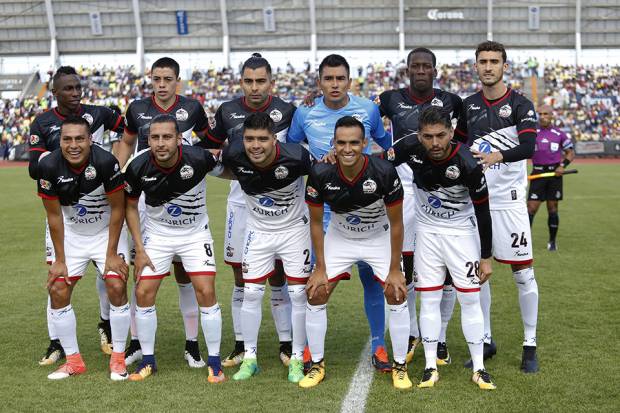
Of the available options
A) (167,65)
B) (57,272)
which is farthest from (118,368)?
(167,65)

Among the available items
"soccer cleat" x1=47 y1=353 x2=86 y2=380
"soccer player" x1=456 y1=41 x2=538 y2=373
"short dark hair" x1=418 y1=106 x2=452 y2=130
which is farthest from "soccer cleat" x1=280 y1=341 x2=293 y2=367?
"short dark hair" x1=418 y1=106 x2=452 y2=130

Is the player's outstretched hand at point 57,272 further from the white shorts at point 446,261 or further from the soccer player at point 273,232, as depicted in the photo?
the white shorts at point 446,261

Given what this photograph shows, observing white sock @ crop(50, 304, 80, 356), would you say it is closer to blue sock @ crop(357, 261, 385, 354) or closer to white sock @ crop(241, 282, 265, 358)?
white sock @ crop(241, 282, 265, 358)

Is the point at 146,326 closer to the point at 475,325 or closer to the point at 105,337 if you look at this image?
the point at 105,337

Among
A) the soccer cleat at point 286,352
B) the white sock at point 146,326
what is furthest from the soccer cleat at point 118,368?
the soccer cleat at point 286,352

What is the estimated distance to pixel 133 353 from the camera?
668cm

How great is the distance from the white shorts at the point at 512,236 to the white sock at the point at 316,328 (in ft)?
5.12

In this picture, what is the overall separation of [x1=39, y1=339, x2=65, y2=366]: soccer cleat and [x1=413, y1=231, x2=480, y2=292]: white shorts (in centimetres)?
317

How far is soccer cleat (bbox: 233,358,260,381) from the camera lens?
6004mm

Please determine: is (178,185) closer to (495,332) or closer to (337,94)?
(337,94)

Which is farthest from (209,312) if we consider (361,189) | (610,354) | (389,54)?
(389,54)

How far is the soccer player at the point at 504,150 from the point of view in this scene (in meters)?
6.11

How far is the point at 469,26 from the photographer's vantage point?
50.8 meters

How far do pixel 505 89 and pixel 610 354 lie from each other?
2413mm
